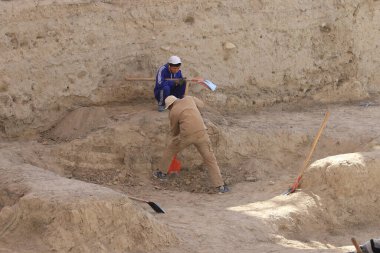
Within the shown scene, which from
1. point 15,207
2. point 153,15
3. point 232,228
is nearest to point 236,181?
point 232,228

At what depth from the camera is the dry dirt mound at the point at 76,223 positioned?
7047 millimetres

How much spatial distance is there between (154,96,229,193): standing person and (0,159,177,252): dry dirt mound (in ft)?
7.51

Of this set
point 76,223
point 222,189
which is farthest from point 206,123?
point 76,223

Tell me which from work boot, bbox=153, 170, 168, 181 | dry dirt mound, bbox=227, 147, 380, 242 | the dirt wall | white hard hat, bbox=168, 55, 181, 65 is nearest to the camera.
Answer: dry dirt mound, bbox=227, 147, 380, 242

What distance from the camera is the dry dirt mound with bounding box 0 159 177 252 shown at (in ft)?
23.1

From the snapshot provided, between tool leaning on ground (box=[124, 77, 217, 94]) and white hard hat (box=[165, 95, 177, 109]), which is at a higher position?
tool leaning on ground (box=[124, 77, 217, 94])

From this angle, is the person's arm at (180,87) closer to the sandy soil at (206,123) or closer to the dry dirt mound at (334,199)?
the sandy soil at (206,123)

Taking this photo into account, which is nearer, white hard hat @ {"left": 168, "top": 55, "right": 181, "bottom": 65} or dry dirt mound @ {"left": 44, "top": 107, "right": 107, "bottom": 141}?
dry dirt mound @ {"left": 44, "top": 107, "right": 107, "bottom": 141}

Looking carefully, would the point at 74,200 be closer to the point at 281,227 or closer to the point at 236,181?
the point at 281,227

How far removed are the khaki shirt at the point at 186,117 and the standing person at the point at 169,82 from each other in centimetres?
71

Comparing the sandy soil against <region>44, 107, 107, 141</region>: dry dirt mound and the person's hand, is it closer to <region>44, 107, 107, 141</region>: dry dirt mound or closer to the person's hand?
<region>44, 107, 107, 141</region>: dry dirt mound

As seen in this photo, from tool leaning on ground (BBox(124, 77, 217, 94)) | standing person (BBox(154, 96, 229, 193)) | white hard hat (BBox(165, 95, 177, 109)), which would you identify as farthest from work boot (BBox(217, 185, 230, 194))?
tool leaning on ground (BBox(124, 77, 217, 94))

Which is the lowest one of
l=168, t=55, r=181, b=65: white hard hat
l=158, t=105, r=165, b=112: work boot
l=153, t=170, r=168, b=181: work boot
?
l=153, t=170, r=168, b=181: work boot

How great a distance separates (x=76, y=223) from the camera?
7.14m
